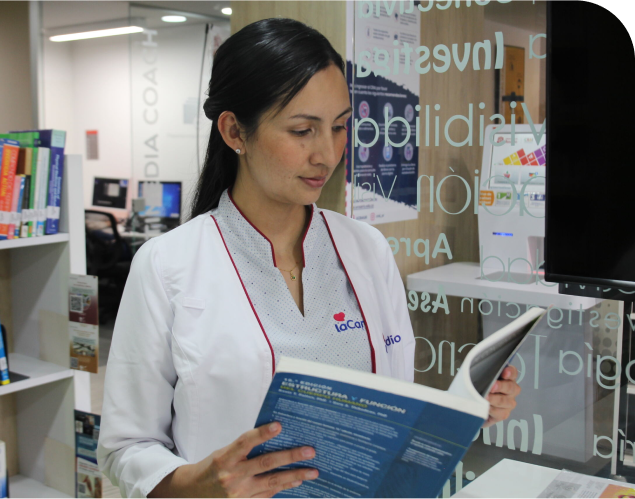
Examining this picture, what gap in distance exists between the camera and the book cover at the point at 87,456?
220cm

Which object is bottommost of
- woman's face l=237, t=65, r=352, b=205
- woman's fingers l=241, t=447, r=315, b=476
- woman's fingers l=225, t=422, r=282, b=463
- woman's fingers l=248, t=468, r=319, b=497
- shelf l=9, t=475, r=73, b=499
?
shelf l=9, t=475, r=73, b=499

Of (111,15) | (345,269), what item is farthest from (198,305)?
(111,15)

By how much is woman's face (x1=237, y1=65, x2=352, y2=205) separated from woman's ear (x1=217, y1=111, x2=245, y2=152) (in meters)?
0.05

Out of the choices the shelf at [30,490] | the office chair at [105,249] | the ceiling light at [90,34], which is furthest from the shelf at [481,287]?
the ceiling light at [90,34]

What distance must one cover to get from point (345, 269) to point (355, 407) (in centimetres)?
54

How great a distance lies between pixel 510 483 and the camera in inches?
49.0

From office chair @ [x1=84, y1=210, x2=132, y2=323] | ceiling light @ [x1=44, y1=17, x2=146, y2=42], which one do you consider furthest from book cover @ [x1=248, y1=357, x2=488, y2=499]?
ceiling light @ [x1=44, y1=17, x2=146, y2=42]

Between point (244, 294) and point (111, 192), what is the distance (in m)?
Answer: 5.57

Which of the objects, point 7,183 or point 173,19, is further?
point 173,19

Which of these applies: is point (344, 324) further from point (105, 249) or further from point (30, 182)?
point (105, 249)

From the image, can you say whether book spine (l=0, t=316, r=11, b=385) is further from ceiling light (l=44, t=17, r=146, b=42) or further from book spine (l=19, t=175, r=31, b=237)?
ceiling light (l=44, t=17, r=146, b=42)

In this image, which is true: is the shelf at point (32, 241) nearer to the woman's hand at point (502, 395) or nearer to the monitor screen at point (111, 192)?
the woman's hand at point (502, 395)

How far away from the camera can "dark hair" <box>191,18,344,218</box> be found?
1.13 metres

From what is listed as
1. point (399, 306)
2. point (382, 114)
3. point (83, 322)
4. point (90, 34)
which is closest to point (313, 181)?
point (399, 306)
